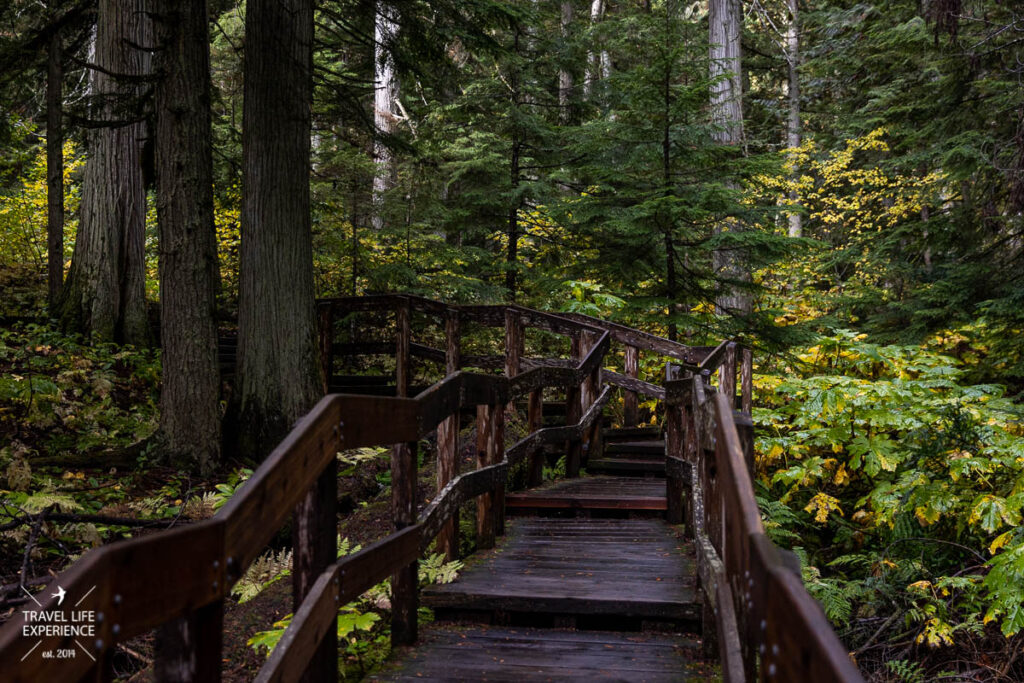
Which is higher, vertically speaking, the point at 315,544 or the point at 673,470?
the point at 315,544

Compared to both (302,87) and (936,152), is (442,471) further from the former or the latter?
(936,152)

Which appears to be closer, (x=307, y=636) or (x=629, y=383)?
(x=307, y=636)

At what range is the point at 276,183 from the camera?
8.44m

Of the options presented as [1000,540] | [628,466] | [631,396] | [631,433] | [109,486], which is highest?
[631,396]

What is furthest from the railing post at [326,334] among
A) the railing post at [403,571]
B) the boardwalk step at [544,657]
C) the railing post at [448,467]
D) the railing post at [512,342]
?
the railing post at [403,571]

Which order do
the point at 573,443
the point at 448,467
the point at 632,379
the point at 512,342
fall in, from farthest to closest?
the point at 512,342, the point at 632,379, the point at 573,443, the point at 448,467

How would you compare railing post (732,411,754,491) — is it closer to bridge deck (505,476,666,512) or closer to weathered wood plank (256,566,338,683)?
weathered wood plank (256,566,338,683)

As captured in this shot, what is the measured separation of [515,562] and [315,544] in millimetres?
2877

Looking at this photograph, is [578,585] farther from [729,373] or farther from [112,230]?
[112,230]

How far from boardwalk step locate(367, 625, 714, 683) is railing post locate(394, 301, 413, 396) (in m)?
6.82

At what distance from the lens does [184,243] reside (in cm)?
806

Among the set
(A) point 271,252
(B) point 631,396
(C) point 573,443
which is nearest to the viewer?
(A) point 271,252

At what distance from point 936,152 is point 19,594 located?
15.5 meters

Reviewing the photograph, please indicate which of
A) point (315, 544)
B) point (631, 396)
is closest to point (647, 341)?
point (631, 396)
